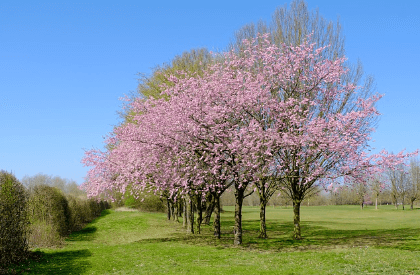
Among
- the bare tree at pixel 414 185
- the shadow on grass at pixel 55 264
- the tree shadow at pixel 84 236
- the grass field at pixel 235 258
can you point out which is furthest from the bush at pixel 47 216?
the bare tree at pixel 414 185

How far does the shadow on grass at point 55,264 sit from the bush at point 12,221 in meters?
0.61

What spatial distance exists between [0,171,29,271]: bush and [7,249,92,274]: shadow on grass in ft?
2.00

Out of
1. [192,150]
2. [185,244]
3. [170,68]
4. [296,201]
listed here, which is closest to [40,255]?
[185,244]

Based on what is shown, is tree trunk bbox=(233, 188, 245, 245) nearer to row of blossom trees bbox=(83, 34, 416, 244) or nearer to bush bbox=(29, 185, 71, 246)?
row of blossom trees bbox=(83, 34, 416, 244)

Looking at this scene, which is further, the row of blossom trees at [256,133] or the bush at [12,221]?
the row of blossom trees at [256,133]

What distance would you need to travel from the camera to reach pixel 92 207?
5316 cm

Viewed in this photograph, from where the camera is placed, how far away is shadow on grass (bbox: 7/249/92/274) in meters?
15.6

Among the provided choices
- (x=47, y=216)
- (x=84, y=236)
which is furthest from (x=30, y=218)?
(x=84, y=236)

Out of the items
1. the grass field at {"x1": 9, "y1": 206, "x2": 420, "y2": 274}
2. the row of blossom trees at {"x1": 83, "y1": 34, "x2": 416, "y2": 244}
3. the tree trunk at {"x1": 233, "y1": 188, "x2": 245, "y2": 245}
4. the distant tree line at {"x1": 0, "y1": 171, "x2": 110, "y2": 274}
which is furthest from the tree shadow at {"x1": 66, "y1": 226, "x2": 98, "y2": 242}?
the tree trunk at {"x1": 233, "y1": 188, "x2": 245, "y2": 245}

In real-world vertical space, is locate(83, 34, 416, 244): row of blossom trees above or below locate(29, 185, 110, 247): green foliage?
above

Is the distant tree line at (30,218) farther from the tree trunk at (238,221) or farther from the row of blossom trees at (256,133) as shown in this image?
the tree trunk at (238,221)

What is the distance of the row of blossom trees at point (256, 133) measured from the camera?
21.7m

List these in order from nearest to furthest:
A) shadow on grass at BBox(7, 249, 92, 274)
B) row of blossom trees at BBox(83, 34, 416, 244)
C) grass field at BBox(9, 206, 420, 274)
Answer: grass field at BBox(9, 206, 420, 274)
shadow on grass at BBox(7, 249, 92, 274)
row of blossom trees at BBox(83, 34, 416, 244)

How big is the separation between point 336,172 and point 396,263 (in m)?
8.45
